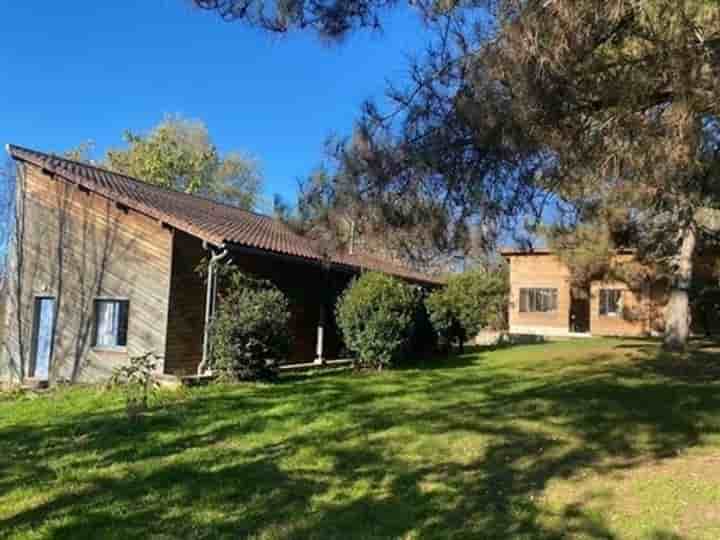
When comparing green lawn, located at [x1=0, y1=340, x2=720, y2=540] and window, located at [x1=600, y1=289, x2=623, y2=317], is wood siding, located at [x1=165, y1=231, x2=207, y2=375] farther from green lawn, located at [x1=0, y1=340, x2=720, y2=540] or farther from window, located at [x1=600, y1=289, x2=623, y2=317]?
window, located at [x1=600, y1=289, x2=623, y2=317]

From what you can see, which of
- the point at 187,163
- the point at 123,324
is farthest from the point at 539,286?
the point at 123,324

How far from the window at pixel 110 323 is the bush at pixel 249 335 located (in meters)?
2.75

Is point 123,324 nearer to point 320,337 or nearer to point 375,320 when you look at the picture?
point 320,337

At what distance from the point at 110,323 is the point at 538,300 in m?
22.9

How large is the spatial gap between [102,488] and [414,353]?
37.7 feet

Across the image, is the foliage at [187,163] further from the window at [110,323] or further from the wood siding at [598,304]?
the window at [110,323]

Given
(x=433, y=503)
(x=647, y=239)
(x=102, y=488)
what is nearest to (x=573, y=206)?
(x=433, y=503)

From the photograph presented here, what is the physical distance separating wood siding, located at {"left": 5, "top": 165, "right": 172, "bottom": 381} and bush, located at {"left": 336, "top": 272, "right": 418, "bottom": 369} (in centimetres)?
393

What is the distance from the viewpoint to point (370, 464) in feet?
20.1

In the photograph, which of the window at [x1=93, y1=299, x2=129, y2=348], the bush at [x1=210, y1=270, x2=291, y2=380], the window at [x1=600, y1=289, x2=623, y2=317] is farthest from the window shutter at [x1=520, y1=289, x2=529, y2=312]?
the window at [x1=93, y1=299, x2=129, y2=348]

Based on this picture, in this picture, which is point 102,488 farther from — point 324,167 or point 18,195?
point 18,195

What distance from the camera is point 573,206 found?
6.41m

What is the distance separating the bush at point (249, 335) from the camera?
37.4 feet

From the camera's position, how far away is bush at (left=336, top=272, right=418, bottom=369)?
13.6 m
